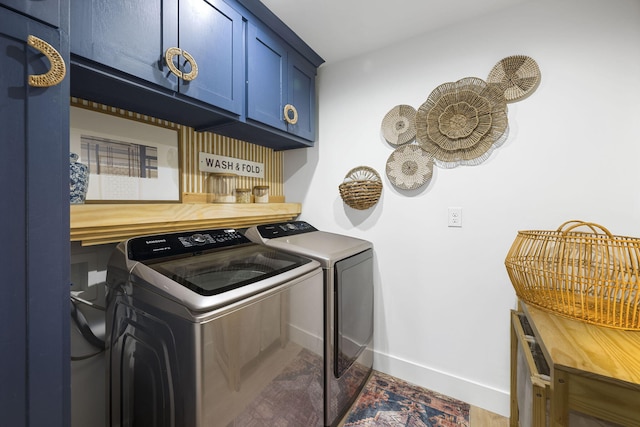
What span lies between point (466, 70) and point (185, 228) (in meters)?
1.90

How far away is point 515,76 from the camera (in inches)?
58.0

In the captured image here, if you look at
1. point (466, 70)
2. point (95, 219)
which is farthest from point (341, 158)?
point (95, 219)

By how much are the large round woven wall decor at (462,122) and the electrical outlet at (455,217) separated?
278 millimetres

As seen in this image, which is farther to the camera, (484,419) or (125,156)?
(484,419)

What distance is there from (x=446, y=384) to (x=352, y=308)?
0.82 meters

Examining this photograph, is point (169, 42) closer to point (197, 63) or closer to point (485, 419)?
point (197, 63)

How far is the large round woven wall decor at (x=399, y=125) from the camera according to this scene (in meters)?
1.77

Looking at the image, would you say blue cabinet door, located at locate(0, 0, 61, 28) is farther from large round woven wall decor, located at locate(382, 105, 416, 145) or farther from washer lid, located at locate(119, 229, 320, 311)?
large round woven wall decor, located at locate(382, 105, 416, 145)

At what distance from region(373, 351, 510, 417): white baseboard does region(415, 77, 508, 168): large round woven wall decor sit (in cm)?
136

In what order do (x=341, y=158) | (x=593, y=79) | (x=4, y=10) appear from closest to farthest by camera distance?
(x=4, y=10) → (x=593, y=79) → (x=341, y=158)

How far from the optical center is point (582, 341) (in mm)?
815


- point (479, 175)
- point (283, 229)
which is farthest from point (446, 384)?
point (283, 229)

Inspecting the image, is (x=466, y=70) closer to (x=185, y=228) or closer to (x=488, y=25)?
(x=488, y=25)

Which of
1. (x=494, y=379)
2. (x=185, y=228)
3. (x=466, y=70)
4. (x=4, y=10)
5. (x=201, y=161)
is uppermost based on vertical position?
(x=466, y=70)
